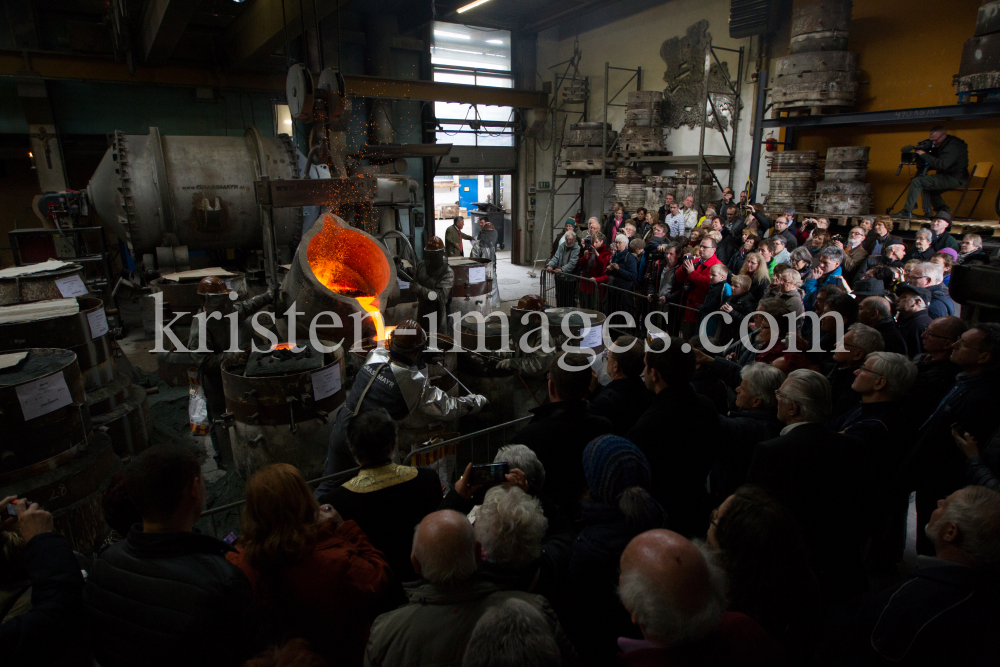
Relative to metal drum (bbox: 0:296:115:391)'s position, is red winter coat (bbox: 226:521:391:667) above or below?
below

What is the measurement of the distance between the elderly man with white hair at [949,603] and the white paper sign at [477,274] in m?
6.98

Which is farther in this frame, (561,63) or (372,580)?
(561,63)

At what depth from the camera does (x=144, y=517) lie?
178 centimetres

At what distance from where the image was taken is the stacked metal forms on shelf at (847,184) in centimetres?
903

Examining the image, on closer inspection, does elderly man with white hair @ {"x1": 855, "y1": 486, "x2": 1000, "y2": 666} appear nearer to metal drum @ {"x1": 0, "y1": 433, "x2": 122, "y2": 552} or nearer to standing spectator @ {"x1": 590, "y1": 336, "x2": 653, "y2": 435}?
standing spectator @ {"x1": 590, "y1": 336, "x2": 653, "y2": 435}

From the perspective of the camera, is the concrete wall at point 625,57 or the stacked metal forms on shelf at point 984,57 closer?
the stacked metal forms on shelf at point 984,57

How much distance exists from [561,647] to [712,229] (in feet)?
26.0

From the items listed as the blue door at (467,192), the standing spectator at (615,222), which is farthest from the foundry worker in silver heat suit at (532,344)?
the blue door at (467,192)

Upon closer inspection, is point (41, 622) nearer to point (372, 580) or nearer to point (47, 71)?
point (372, 580)

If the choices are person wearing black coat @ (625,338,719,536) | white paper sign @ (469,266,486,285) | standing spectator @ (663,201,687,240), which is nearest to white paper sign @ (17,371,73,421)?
person wearing black coat @ (625,338,719,536)

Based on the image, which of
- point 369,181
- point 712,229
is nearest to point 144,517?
point 369,181

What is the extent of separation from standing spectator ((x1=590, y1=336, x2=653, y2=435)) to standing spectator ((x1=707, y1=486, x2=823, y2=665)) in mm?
1436

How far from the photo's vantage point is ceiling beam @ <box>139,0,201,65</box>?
21.5 feet

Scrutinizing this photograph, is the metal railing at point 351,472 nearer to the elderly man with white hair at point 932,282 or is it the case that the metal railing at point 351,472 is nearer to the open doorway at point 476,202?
the elderly man with white hair at point 932,282
